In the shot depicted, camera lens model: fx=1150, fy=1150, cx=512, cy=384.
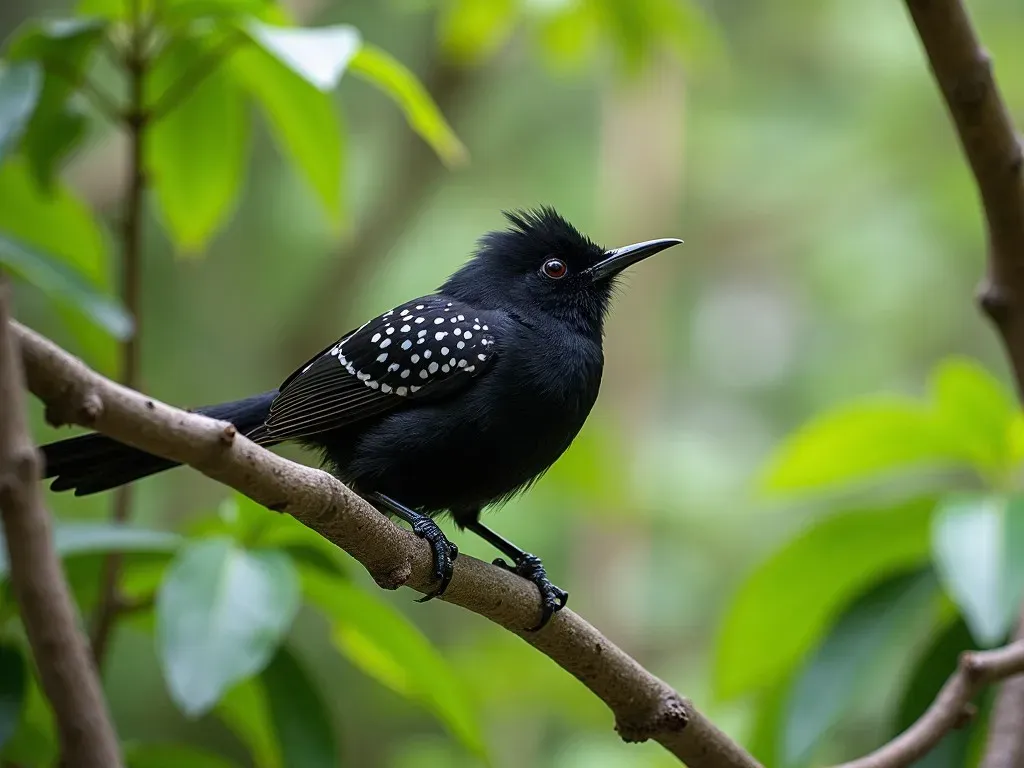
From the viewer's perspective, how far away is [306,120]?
9.90 ft

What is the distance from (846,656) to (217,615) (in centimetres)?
162

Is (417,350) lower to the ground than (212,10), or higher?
lower

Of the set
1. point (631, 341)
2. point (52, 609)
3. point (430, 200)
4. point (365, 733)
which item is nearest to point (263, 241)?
point (430, 200)

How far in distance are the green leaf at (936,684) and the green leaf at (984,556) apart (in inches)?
17.0

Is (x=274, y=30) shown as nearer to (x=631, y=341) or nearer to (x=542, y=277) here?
(x=542, y=277)

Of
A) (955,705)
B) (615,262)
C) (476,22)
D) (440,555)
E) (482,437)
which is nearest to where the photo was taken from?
(440,555)

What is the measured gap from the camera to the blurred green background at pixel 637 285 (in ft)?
17.9

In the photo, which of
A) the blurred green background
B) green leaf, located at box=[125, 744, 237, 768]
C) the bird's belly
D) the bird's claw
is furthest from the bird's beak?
green leaf, located at box=[125, 744, 237, 768]

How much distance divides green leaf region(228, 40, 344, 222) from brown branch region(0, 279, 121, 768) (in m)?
2.06

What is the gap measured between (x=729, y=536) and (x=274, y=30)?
4793 mm

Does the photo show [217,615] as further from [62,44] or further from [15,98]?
[62,44]

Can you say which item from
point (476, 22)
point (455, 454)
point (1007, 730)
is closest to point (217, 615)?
point (455, 454)

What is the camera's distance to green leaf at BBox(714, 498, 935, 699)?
10.4ft

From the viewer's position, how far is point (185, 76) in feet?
9.98
